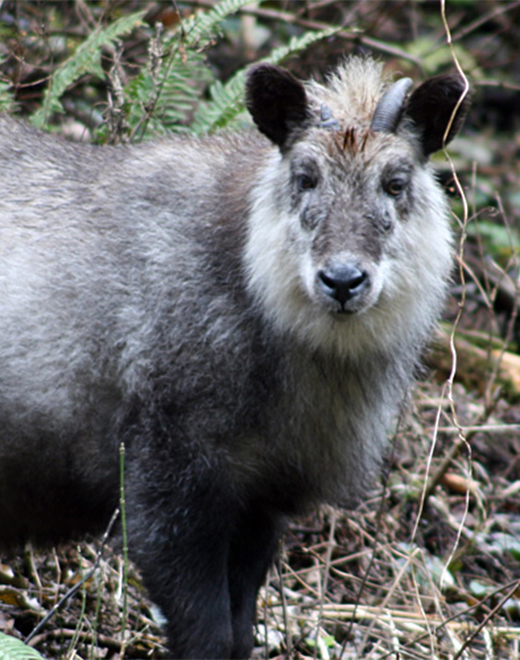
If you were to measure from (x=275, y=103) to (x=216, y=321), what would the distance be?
128cm

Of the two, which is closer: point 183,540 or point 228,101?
point 183,540

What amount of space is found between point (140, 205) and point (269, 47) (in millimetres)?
7896

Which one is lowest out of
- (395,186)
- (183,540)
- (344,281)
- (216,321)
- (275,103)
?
(183,540)

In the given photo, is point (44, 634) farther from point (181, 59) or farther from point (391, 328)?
point (181, 59)

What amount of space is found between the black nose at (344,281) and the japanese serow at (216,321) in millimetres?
133

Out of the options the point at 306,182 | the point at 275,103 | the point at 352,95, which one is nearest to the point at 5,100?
the point at 275,103

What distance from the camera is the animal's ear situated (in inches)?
231

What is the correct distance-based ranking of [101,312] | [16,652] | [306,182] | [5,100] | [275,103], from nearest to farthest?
[16,652], [306,182], [275,103], [101,312], [5,100]

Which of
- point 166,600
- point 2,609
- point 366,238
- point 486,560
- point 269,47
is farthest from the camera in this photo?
point 269,47

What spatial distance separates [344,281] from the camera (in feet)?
17.4

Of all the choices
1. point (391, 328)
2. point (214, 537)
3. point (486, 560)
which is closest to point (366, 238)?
point (391, 328)

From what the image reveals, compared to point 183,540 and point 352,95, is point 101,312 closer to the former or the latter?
point 183,540

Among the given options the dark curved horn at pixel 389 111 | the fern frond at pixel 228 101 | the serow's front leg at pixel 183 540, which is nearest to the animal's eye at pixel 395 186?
the dark curved horn at pixel 389 111

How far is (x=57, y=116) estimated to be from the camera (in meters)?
9.80
